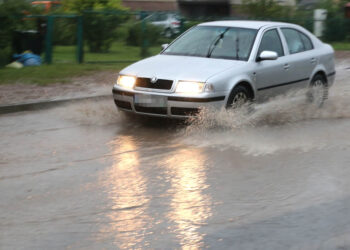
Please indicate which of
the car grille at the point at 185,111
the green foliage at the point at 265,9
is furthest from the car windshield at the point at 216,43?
the green foliage at the point at 265,9

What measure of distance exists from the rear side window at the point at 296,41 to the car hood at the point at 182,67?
5.12 ft

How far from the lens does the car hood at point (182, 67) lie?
882cm

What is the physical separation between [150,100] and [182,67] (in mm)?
696

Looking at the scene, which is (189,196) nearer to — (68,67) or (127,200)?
(127,200)

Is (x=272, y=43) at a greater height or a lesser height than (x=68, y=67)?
greater

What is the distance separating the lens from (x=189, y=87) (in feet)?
28.5

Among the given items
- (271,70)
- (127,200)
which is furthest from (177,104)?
(127,200)

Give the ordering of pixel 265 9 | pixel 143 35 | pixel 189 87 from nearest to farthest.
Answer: pixel 189 87
pixel 143 35
pixel 265 9

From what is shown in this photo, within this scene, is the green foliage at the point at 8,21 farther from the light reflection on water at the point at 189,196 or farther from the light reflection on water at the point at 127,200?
the light reflection on water at the point at 189,196

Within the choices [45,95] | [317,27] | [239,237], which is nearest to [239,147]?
[239,237]

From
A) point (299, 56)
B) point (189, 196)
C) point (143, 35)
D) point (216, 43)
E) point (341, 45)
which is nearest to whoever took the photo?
point (189, 196)

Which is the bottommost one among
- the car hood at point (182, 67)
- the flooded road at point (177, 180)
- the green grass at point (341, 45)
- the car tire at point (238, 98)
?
the green grass at point (341, 45)

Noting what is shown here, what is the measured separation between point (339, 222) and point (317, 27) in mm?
20493

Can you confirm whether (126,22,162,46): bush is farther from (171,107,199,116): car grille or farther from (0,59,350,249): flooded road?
(171,107,199,116): car grille
